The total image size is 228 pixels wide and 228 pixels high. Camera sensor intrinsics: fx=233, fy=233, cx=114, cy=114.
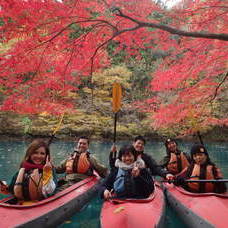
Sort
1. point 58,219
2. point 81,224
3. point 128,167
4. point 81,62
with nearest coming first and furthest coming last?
point 128,167 → point 58,219 → point 81,224 → point 81,62

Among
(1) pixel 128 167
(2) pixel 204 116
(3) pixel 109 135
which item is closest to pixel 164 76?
(1) pixel 128 167

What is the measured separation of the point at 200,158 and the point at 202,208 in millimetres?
823

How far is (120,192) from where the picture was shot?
3.20 m

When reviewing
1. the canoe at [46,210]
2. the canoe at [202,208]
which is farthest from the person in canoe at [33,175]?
the canoe at [202,208]

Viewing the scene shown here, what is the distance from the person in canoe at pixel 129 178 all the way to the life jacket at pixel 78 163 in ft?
5.01

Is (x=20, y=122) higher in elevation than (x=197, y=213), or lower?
higher

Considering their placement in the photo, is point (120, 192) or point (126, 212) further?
point (120, 192)

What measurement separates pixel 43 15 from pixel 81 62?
1.93 meters

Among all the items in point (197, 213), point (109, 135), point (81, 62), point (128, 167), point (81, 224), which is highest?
point (81, 62)

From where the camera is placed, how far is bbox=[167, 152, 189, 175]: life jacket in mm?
5008

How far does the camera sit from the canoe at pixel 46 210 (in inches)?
105

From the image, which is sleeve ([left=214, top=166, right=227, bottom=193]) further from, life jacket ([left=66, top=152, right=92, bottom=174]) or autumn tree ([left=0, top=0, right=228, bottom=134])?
life jacket ([left=66, top=152, right=92, bottom=174])

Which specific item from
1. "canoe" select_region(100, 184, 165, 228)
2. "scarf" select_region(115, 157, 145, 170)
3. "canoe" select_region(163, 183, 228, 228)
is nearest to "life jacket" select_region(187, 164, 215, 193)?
"canoe" select_region(163, 183, 228, 228)

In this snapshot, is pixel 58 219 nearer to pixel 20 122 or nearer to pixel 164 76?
pixel 164 76
